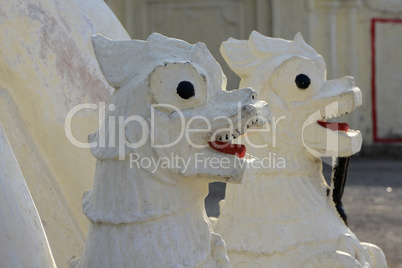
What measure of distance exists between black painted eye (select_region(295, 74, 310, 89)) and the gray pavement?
6.23ft

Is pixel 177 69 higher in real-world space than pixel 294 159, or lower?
higher

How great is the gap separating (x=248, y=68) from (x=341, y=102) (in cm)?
36

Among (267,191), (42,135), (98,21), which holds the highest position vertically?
(98,21)

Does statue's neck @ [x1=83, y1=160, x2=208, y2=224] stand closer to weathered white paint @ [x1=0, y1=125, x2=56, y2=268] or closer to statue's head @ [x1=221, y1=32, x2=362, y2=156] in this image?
weathered white paint @ [x1=0, y1=125, x2=56, y2=268]

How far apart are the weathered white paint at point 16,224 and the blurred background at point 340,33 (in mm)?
5234

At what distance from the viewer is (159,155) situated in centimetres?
161

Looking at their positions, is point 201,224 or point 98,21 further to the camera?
point 98,21

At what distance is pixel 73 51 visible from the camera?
2.39m

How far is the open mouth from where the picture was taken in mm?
1647

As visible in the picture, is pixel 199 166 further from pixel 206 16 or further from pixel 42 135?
pixel 206 16

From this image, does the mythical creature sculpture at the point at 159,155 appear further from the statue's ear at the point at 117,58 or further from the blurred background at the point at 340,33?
the blurred background at the point at 340,33

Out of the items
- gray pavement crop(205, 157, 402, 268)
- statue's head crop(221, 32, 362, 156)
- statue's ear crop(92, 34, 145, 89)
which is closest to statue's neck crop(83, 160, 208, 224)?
statue's ear crop(92, 34, 145, 89)

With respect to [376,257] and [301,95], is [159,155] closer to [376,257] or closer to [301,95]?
[301,95]

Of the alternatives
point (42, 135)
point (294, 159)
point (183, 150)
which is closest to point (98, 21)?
point (42, 135)
